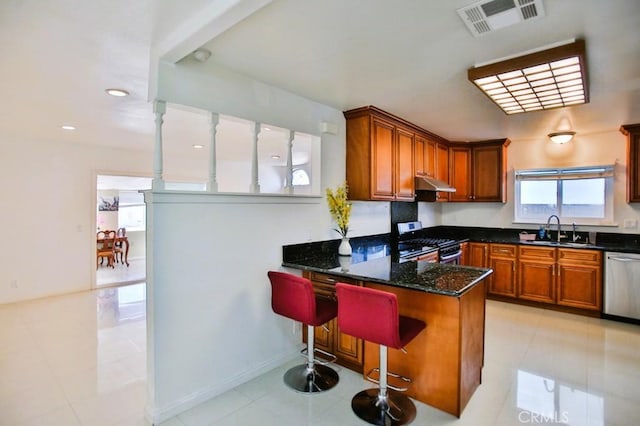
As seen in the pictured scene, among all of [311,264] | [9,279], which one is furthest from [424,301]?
[9,279]

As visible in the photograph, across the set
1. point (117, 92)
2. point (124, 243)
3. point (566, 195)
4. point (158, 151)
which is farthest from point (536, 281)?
point (124, 243)

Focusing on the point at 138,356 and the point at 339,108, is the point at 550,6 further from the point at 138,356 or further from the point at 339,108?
the point at 138,356

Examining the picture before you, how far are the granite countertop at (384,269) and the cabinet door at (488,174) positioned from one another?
249 centimetres

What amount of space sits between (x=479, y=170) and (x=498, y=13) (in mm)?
3892

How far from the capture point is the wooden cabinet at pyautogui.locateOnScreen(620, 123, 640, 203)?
13.5ft

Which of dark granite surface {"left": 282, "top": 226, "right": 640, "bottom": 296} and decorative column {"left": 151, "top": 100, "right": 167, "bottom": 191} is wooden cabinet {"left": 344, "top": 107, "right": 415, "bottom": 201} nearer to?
dark granite surface {"left": 282, "top": 226, "right": 640, "bottom": 296}

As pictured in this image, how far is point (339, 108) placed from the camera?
11.1 ft

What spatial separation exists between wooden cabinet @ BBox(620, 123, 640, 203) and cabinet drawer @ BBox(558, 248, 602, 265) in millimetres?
926

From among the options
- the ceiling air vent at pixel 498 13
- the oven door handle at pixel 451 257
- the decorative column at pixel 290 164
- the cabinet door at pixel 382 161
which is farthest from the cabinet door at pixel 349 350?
the ceiling air vent at pixel 498 13

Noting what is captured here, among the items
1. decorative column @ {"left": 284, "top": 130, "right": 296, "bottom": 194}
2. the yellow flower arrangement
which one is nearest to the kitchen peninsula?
the yellow flower arrangement

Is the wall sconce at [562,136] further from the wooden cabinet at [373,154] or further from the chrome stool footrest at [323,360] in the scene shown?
the chrome stool footrest at [323,360]

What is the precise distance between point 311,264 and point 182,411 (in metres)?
1.41

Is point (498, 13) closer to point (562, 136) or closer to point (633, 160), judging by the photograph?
point (562, 136)

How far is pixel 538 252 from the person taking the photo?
14.7 feet
